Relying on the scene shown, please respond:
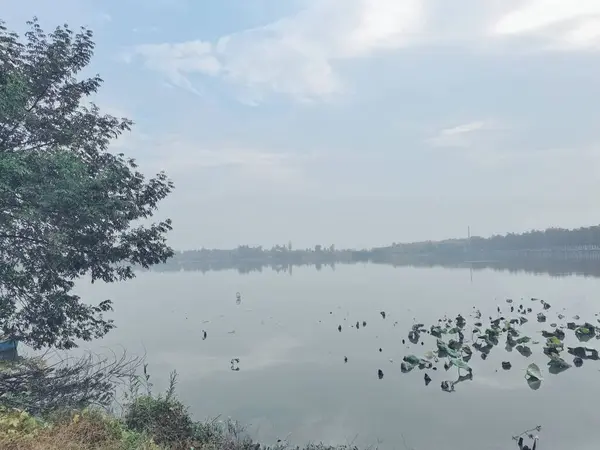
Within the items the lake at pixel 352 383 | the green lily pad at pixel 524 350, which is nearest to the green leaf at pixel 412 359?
the lake at pixel 352 383

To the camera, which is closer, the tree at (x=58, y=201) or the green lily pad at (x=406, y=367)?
the tree at (x=58, y=201)

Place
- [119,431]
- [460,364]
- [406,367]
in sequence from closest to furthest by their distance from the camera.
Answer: [119,431], [460,364], [406,367]

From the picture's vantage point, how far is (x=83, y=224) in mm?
10586

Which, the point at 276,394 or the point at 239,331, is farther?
the point at 239,331

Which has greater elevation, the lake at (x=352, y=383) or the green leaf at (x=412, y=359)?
the green leaf at (x=412, y=359)

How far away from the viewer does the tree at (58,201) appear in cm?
958

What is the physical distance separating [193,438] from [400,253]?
178988 millimetres

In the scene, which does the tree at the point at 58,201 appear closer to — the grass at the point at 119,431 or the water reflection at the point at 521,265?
the grass at the point at 119,431

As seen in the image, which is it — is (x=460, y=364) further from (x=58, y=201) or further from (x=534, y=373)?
(x=58, y=201)

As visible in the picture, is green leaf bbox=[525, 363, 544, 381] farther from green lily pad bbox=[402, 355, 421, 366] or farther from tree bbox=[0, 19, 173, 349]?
tree bbox=[0, 19, 173, 349]

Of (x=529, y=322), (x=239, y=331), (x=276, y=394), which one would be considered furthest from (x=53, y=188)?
(x=529, y=322)

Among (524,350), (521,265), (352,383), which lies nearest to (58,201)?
(352,383)

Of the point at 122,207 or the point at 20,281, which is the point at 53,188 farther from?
the point at 20,281

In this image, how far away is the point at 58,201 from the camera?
31.8 ft
